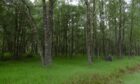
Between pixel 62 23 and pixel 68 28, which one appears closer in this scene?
pixel 62 23

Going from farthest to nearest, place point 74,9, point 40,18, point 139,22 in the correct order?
point 139,22 < point 74,9 < point 40,18

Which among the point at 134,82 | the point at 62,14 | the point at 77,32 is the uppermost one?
the point at 62,14

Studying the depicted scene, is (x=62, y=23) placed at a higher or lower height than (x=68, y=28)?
higher

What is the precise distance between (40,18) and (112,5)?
14.0 m

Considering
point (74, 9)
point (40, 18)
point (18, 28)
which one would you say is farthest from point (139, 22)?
point (18, 28)

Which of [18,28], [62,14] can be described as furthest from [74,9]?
[18,28]

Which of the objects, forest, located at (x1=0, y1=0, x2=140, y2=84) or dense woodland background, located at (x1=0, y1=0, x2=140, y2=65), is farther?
dense woodland background, located at (x1=0, y1=0, x2=140, y2=65)

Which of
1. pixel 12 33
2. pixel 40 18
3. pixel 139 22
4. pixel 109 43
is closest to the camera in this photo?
pixel 12 33

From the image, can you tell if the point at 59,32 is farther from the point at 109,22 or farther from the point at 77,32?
the point at 109,22

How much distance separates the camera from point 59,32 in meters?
45.0

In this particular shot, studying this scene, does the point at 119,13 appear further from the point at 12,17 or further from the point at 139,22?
the point at 12,17

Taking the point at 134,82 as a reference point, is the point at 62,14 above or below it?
above

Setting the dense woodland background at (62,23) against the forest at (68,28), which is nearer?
the forest at (68,28)

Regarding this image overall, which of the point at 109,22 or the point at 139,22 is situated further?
the point at 139,22
